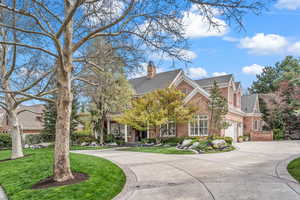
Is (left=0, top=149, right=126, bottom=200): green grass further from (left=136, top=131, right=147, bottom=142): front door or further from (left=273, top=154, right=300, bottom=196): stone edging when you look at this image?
(left=136, top=131, right=147, bottom=142): front door

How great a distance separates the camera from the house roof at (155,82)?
931 inches

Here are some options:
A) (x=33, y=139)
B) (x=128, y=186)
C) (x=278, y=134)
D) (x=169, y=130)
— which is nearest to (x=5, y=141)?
(x=33, y=139)

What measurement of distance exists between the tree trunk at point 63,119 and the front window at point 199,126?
13.5 m

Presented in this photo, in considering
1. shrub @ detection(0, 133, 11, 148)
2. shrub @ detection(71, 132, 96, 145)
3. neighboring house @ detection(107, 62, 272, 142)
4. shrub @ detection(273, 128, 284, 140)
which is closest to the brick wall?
neighboring house @ detection(107, 62, 272, 142)

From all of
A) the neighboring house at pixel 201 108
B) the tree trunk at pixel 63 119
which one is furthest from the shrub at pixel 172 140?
the tree trunk at pixel 63 119

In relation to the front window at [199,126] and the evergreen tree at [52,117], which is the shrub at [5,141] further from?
the front window at [199,126]

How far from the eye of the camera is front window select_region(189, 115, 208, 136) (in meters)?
18.7

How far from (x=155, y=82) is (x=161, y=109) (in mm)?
8740

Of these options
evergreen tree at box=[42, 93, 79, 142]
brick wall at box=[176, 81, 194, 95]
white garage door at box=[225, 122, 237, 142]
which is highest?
brick wall at box=[176, 81, 194, 95]

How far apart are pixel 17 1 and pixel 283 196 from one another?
354 inches

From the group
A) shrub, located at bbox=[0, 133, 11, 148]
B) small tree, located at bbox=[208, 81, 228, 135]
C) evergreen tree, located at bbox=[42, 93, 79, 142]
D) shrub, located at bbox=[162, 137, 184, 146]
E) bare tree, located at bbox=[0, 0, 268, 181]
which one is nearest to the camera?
bare tree, located at bbox=[0, 0, 268, 181]

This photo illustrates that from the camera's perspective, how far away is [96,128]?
74.3 feet

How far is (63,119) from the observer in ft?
20.8

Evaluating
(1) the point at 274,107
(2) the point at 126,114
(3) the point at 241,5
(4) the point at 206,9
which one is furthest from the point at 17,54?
(1) the point at 274,107
